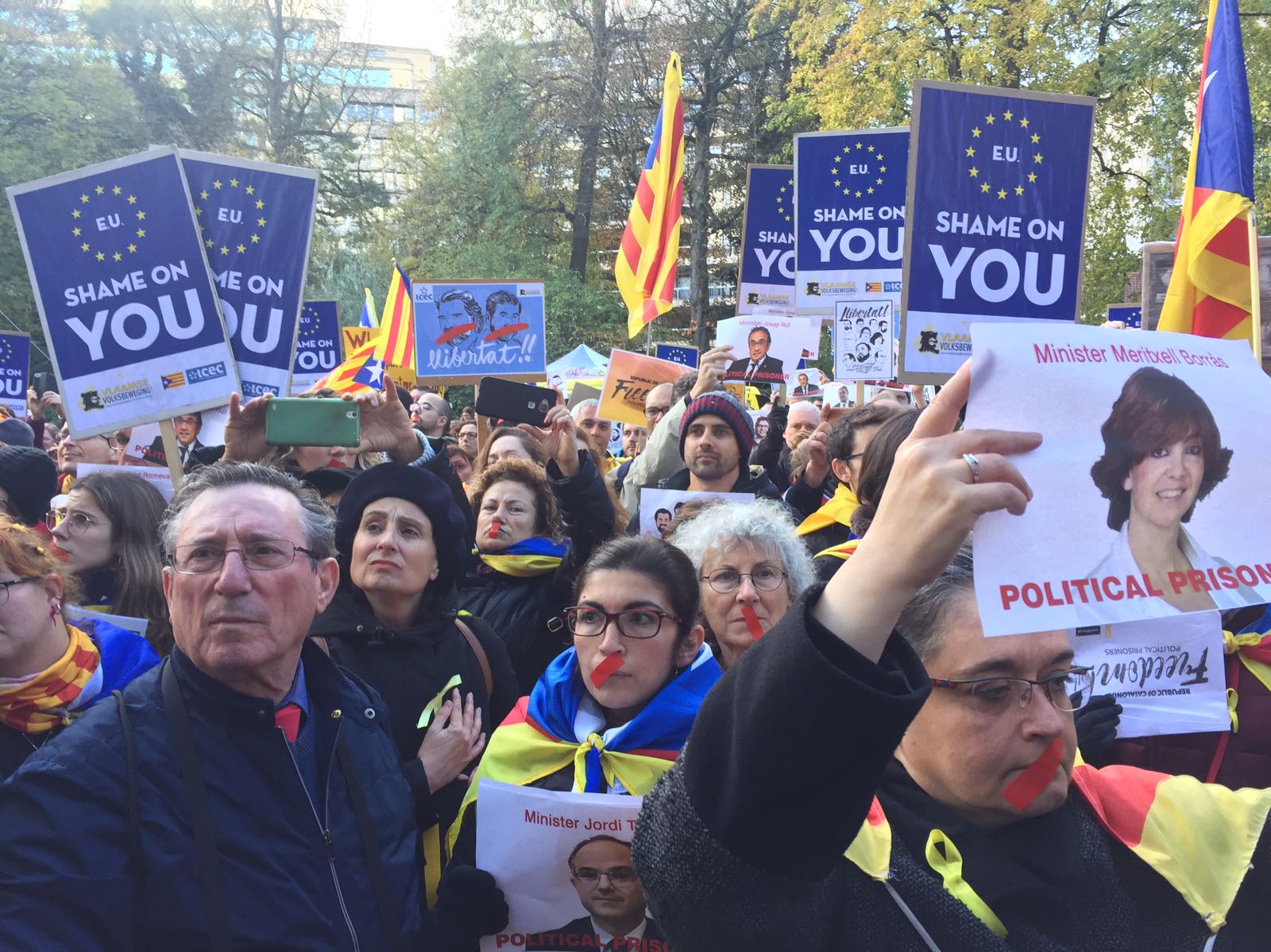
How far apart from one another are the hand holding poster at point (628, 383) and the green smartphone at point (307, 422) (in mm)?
3670

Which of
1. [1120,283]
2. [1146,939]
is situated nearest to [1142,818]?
[1146,939]

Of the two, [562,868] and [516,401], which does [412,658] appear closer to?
[562,868]

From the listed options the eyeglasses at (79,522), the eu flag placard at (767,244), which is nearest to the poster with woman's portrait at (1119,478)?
the eyeglasses at (79,522)

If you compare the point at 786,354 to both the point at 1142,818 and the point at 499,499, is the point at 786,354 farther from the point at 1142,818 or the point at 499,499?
the point at 1142,818

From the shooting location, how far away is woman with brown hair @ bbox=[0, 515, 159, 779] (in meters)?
2.37

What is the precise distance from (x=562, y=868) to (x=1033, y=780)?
1.01m

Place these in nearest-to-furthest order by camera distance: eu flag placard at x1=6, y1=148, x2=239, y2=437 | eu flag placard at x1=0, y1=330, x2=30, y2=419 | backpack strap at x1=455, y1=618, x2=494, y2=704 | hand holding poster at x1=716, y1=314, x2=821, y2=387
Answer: backpack strap at x1=455, y1=618, x2=494, y2=704, eu flag placard at x1=6, y1=148, x2=239, y2=437, hand holding poster at x1=716, y1=314, x2=821, y2=387, eu flag placard at x1=0, y1=330, x2=30, y2=419

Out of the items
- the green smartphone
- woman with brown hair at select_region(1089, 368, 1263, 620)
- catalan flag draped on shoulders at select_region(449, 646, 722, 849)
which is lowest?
catalan flag draped on shoulders at select_region(449, 646, 722, 849)

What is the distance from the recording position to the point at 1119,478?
1372mm

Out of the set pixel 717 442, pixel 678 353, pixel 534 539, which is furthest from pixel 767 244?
pixel 534 539

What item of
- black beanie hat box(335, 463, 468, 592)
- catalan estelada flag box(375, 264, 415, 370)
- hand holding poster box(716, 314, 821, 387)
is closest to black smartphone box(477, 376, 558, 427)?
black beanie hat box(335, 463, 468, 592)

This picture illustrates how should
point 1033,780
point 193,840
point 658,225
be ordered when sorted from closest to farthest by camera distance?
point 1033,780
point 193,840
point 658,225

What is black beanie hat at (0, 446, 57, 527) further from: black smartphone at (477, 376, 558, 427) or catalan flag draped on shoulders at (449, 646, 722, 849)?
catalan flag draped on shoulders at (449, 646, 722, 849)

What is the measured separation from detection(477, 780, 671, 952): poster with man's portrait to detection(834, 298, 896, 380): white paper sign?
465 centimetres
